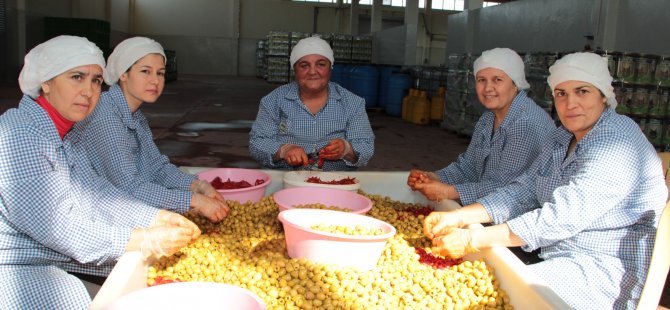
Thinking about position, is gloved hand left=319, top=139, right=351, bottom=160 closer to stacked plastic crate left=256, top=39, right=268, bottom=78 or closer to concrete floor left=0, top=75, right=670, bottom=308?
concrete floor left=0, top=75, right=670, bottom=308

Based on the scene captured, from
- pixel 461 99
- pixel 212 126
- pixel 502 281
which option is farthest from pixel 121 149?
pixel 461 99

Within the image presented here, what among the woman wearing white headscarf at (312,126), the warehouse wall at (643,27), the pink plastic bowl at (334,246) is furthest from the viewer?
the warehouse wall at (643,27)

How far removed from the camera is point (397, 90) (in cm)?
1388

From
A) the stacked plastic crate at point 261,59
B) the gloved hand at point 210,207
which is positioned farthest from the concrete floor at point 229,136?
the stacked plastic crate at point 261,59

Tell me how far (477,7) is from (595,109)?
11320 millimetres

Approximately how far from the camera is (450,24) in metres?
14.0

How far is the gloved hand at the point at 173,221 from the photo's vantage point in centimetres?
219

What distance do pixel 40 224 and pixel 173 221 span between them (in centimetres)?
50

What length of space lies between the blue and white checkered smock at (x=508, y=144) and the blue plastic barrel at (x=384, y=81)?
11016 millimetres

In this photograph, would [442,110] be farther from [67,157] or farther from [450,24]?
[67,157]

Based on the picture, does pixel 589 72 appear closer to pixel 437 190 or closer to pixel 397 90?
pixel 437 190

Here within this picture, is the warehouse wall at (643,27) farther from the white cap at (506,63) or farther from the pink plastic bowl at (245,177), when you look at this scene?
the pink plastic bowl at (245,177)

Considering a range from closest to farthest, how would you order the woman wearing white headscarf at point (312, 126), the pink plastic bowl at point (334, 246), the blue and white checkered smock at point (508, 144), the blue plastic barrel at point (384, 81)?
the pink plastic bowl at point (334, 246)
the blue and white checkered smock at point (508, 144)
the woman wearing white headscarf at point (312, 126)
the blue plastic barrel at point (384, 81)

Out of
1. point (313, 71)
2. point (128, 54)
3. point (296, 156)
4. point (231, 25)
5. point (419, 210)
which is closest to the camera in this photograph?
point (128, 54)
